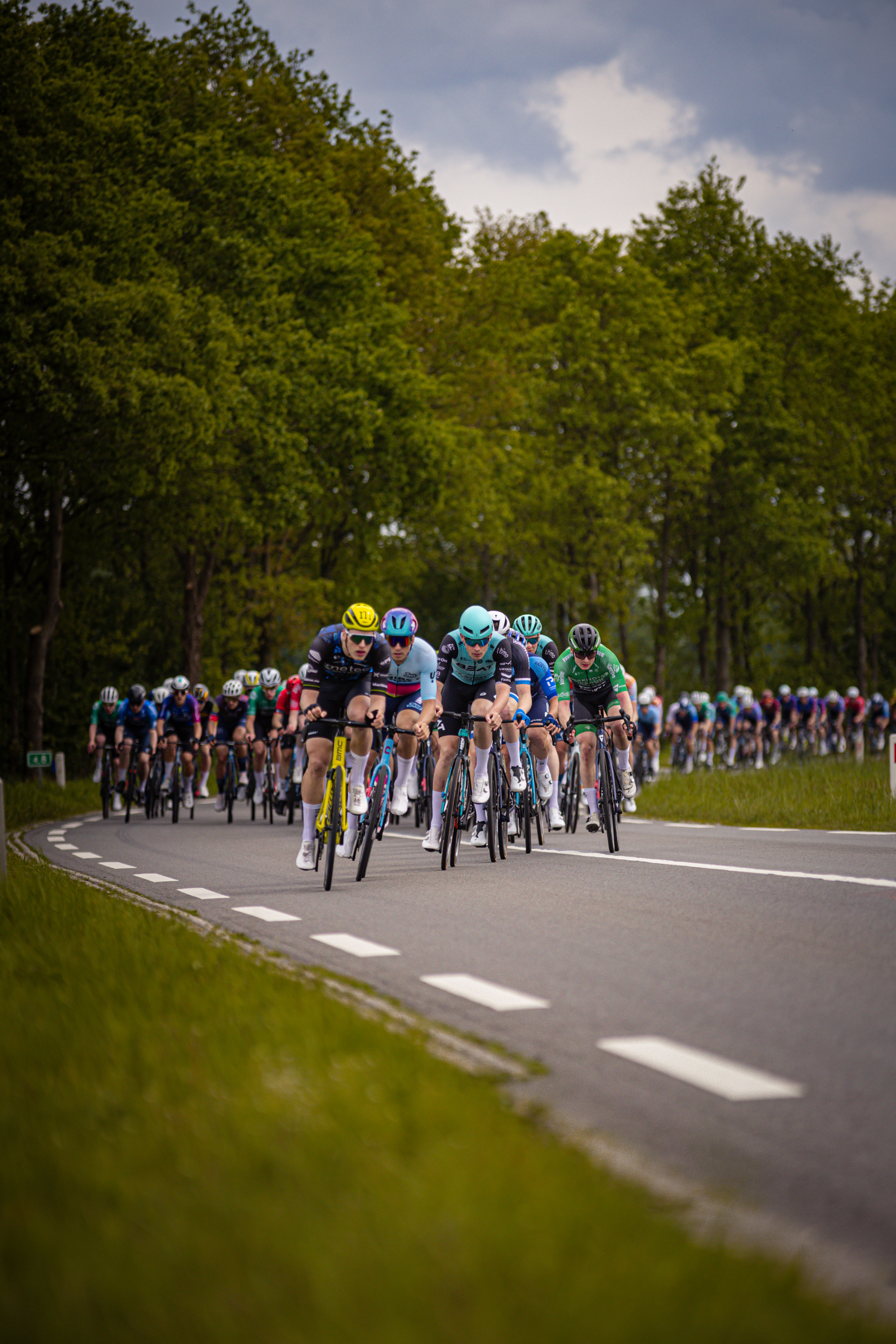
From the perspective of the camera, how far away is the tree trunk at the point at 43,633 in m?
33.7

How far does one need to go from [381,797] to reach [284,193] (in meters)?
28.0

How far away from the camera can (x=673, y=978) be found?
22.1 feet

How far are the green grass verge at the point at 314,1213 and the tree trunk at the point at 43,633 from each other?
2916 cm

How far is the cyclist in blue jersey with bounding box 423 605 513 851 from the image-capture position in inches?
492

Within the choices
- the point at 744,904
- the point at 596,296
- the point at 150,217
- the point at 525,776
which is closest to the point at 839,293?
the point at 596,296

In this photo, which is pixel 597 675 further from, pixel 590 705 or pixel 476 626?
pixel 476 626

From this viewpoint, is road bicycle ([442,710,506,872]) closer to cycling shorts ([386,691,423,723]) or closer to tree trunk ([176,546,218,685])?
cycling shorts ([386,691,423,723])

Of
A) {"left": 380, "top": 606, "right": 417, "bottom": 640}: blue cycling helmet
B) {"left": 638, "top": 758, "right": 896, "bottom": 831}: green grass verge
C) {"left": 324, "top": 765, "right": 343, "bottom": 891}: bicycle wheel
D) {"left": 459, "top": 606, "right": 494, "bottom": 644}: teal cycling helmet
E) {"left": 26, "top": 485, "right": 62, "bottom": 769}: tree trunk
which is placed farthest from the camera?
{"left": 26, "top": 485, "right": 62, "bottom": 769}: tree trunk

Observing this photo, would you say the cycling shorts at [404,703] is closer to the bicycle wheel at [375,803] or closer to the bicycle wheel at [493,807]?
the bicycle wheel at [493,807]

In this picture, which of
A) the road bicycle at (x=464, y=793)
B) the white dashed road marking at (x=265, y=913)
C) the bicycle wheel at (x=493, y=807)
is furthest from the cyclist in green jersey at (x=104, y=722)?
the white dashed road marking at (x=265, y=913)

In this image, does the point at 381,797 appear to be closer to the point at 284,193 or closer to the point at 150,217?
the point at 150,217

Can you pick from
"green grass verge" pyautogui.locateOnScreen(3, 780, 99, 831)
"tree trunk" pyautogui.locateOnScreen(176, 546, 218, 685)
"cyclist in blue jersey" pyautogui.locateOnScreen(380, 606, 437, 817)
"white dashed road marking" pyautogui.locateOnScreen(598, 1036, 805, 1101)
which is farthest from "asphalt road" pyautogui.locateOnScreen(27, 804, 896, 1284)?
"tree trunk" pyautogui.locateOnScreen(176, 546, 218, 685)

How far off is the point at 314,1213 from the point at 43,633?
103ft

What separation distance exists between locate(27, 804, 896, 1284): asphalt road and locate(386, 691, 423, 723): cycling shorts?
1350 mm
